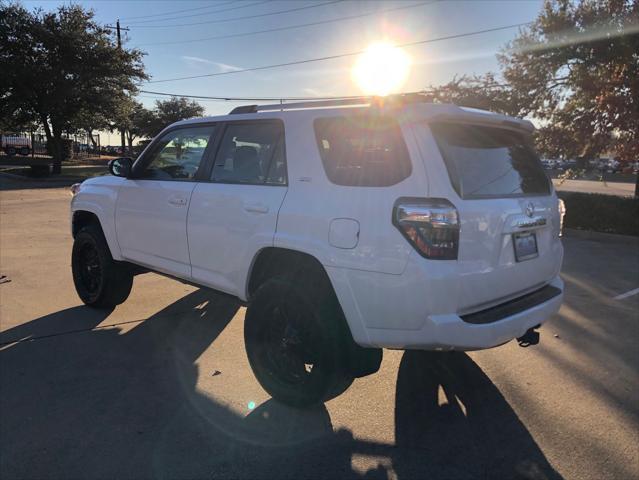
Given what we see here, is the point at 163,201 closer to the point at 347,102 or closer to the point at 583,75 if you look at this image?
the point at 347,102

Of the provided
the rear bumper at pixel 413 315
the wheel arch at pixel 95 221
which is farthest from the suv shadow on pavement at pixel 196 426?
the wheel arch at pixel 95 221

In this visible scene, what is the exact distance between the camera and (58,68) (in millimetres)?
27562

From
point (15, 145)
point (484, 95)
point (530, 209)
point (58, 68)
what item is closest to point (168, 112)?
point (15, 145)

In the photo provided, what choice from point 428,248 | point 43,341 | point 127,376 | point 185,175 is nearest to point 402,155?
point 428,248

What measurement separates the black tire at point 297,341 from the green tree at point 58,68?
28769 mm

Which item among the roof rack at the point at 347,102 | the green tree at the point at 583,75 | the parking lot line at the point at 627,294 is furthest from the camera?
the green tree at the point at 583,75

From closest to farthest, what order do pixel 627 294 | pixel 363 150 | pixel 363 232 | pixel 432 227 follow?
pixel 432 227, pixel 363 232, pixel 363 150, pixel 627 294

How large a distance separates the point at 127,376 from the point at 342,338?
1759 millimetres

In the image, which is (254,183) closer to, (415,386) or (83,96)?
(415,386)

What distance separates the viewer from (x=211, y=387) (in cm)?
358

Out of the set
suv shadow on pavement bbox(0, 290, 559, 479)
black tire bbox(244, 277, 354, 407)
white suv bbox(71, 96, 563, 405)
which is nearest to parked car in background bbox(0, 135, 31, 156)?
suv shadow on pavement bbox(0, 290, 559, 479)

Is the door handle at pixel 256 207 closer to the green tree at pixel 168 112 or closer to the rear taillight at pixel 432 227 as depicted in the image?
the rear taillight at pixel 432 227

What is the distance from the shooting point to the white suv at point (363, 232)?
268cm

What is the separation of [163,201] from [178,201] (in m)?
0.24
